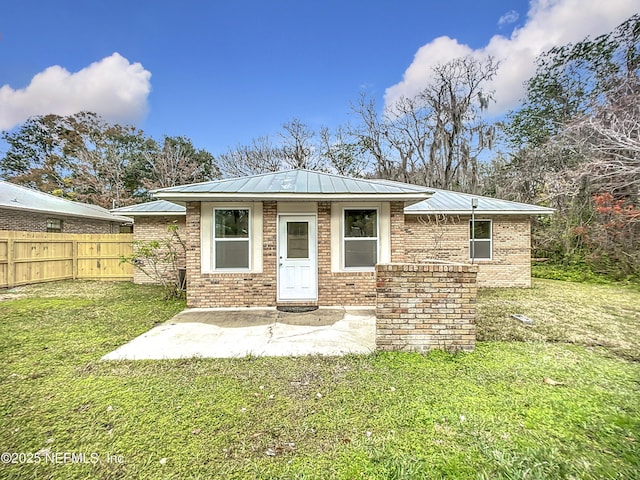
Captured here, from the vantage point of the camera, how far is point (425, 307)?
405cm

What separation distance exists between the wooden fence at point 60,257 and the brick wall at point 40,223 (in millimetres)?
2532

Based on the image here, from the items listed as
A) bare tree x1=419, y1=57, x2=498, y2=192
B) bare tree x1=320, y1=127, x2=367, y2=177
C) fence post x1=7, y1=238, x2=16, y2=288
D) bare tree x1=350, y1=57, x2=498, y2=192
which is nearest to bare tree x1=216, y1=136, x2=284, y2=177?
bare tree x1=320, y1=127, x2=367, y2=177

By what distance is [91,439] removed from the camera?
236 cm

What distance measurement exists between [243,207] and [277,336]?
10.9 ft

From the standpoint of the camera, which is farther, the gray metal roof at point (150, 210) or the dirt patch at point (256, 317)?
the gray metal roof at point (150, 210)

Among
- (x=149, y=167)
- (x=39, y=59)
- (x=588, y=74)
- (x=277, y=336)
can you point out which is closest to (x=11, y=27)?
(x=39, y=59)

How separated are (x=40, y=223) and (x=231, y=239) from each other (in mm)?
12183

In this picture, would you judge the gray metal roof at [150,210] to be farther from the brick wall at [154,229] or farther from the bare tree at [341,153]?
the bare tree at [341,153]

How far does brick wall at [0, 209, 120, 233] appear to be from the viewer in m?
11.3

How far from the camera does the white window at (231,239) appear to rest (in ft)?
22.2

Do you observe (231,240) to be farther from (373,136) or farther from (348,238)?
(373,136)

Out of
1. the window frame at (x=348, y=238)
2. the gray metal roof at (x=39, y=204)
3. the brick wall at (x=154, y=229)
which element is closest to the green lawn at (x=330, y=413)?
the window frame at (x=348, y=238)

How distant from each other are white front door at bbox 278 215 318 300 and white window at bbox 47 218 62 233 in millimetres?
13481

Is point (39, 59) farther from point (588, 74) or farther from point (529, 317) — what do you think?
point (588, 74)
